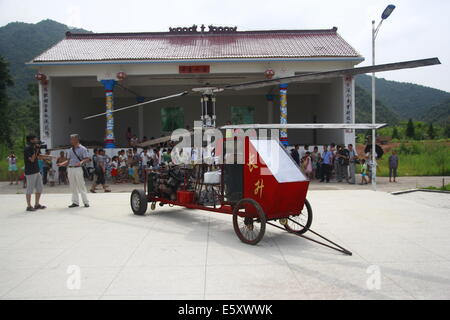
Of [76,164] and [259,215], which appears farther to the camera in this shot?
[76,164]

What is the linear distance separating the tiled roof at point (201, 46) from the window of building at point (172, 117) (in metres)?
5.27

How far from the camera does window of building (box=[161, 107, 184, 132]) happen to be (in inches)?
963

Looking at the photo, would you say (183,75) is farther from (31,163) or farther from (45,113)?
(31,163)

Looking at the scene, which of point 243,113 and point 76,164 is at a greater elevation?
point 243,113

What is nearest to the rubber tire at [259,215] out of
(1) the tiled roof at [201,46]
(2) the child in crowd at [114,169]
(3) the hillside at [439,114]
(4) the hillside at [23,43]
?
(2) the child in crowd at [114,169]

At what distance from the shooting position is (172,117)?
24.5m

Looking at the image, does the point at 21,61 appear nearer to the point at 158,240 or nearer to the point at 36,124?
the point at 36,124

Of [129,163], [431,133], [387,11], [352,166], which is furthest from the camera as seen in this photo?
[431,133]

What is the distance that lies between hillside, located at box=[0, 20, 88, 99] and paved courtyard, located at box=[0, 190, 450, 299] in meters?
50.6

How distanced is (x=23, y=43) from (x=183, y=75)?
186 feet

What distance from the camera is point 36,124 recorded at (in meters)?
35.1

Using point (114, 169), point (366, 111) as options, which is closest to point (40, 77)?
point (114, 169)

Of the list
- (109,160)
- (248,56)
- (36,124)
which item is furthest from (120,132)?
(36,124)

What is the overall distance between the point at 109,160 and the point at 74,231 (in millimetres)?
9651
